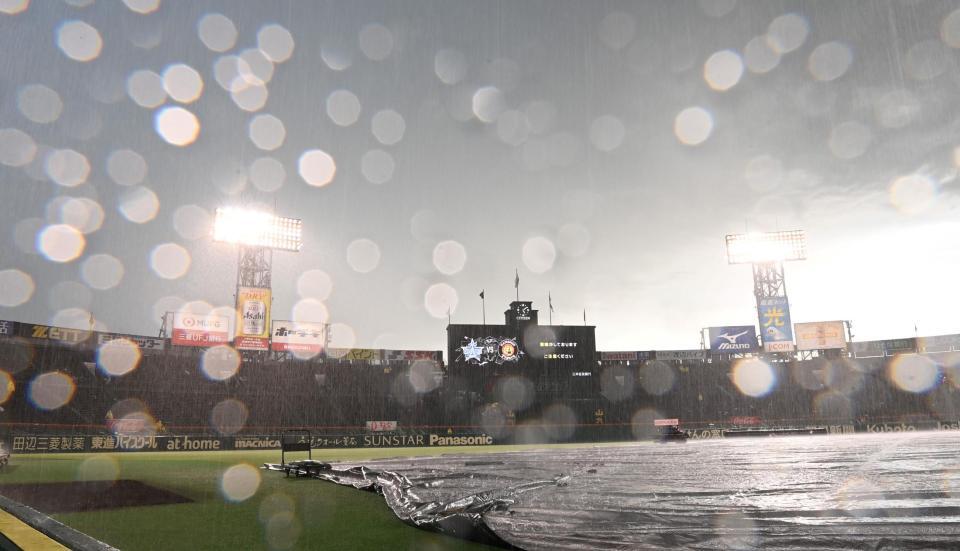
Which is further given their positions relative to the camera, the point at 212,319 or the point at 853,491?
the point at 212,319

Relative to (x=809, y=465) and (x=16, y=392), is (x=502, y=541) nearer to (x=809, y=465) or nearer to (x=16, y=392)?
(x=809, y=465)

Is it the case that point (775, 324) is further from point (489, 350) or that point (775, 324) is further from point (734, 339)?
point (489, 350)

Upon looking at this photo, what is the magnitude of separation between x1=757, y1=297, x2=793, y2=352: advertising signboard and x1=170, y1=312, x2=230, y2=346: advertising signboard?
5188cm

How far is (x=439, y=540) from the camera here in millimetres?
5406

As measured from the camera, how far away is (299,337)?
52.5 metres

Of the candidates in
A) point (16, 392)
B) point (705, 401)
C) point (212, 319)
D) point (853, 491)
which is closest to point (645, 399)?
point (705, 401)

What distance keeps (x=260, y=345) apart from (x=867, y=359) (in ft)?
210

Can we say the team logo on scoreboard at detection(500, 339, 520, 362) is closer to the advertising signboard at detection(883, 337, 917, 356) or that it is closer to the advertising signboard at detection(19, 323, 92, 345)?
the advertising signboard at detection(19, 323, 92, 345)

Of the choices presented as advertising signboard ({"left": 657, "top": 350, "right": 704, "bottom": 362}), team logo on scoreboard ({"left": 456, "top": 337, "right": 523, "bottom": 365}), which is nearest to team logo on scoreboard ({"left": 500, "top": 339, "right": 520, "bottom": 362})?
team logo on scoreboard ({"left": 456, "top": 337, "right": 523, "bottom": 365})

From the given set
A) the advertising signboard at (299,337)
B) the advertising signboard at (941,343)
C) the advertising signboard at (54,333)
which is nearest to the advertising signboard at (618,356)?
the advertising signboard at (299,337)

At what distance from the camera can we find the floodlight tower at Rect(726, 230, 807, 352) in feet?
192

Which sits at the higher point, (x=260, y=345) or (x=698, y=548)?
(x=260, y=345)

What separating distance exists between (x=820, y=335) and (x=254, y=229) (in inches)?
2326

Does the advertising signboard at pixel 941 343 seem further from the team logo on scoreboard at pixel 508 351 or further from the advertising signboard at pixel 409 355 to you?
the advertising signboard at pixel 409 355
